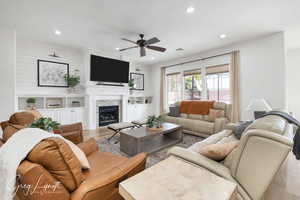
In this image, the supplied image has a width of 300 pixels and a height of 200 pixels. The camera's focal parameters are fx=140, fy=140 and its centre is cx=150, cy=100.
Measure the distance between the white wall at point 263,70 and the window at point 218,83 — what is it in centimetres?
49

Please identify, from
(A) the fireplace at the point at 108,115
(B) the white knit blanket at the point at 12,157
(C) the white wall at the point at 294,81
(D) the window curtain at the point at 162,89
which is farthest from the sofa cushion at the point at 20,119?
(C) the white wall at the point at 294,81

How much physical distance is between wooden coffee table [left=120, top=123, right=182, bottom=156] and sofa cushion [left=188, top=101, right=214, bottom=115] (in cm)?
128

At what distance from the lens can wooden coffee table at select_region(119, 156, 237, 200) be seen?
764mm

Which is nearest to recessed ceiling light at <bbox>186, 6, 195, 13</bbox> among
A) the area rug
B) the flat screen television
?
the area rug

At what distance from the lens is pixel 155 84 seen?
279 inches

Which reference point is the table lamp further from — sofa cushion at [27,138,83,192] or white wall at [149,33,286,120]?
sofa cushion at [27,138,83,192]

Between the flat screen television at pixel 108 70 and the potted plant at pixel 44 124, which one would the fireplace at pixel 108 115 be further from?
the potted plant at pixel 44 124

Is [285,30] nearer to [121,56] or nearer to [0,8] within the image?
[121,56]

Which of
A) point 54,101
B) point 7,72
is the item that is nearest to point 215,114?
point 54,101

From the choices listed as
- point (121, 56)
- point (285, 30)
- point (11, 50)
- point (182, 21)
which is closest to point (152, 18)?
point (182, 21)

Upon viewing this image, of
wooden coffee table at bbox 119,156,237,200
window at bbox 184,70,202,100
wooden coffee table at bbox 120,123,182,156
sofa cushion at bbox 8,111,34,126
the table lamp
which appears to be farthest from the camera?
window at bbox 184,70,202,100

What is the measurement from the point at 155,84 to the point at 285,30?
485 cm

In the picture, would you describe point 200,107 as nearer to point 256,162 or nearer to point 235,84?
point 235,84

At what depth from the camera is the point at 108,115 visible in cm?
554
